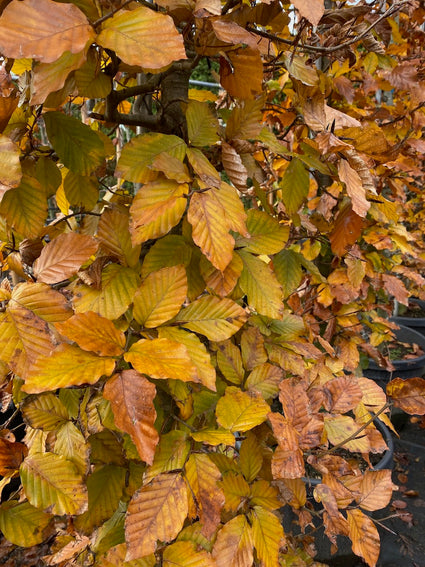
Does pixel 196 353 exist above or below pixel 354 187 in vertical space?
below

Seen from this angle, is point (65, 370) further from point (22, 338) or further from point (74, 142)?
point (74, 142)

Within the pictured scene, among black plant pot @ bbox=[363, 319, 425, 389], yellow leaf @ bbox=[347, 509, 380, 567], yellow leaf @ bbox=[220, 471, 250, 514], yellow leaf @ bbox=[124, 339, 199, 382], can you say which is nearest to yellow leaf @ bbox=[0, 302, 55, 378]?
yellow leaf @ bbox=[124, 339, 199, 382]

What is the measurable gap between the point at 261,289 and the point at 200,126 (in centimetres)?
24

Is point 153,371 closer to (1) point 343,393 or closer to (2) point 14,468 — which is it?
(2) point 14,468

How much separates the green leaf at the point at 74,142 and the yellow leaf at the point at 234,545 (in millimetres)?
540

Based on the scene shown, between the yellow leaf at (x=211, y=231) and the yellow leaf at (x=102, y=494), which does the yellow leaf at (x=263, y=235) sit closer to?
the yellow leaf at (x=211, y=231)

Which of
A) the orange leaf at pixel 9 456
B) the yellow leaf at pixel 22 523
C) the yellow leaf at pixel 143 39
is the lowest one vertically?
the yellow leaf at pixel 22 523

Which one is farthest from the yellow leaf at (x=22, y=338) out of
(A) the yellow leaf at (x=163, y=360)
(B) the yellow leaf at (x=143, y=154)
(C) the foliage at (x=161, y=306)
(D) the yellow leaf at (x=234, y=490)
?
(D) the yellow leaf at (x=234, y=490)

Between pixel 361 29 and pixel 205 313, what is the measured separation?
645 mm

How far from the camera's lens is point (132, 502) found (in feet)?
1.67

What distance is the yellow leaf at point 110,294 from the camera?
0.55m

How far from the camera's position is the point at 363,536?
2.33ft

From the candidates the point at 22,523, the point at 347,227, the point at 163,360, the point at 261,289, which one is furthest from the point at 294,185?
the point at 22,523

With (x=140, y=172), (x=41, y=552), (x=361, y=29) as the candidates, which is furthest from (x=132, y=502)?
(x=41, y=552)
